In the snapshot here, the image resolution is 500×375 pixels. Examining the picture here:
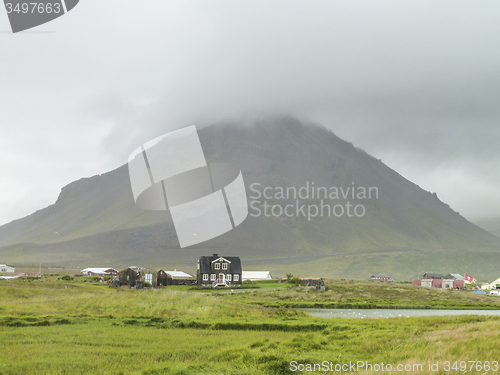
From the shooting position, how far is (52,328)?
26.9 metres

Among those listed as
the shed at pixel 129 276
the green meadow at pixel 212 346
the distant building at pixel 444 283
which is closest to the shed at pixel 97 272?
the shed at pixel 129 276

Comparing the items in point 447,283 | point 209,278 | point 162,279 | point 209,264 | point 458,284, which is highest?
point 209,264

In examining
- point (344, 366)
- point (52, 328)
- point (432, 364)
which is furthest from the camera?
point (52, 328)

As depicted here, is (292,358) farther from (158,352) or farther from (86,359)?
(86,359)

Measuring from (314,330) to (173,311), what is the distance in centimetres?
1429

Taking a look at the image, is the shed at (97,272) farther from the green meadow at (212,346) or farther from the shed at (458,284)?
the green meadow at (212,346)

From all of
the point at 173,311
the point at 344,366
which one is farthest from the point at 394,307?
the point at 344,366

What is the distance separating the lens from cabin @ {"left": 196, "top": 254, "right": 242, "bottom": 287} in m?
106

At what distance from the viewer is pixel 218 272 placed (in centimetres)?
10769

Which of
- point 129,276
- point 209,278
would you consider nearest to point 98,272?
point 209,278

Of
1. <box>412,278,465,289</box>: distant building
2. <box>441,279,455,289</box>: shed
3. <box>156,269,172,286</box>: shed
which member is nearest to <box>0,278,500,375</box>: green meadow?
<box>156,269,172,286</box>: shed

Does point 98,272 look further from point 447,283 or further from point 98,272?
point 447,283

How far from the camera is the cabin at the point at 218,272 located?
349ft

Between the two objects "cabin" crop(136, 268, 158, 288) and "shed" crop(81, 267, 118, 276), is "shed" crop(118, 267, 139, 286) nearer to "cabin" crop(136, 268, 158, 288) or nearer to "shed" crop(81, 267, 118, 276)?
"cabin" crop(136, 268, 158, 288)
